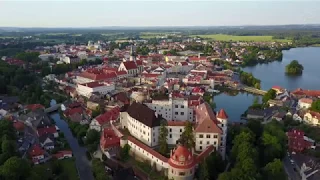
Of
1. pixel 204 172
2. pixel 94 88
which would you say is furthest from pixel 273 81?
pixel 204 172

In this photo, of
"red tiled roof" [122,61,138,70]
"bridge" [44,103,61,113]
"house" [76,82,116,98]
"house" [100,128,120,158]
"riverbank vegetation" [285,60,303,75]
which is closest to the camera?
"house" [100,128,120,158]

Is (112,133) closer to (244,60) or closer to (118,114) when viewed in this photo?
(118,114)

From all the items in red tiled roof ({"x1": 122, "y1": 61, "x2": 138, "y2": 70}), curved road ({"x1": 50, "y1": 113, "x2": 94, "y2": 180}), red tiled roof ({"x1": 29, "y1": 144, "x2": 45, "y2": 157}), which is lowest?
curved road ({"x1": 50, "y1": 113, "x2": 94, "y2": 180})

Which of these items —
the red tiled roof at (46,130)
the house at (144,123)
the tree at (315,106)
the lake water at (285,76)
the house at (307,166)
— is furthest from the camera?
the lake water at (285,76)

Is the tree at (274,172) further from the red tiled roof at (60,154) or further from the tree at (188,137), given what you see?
the red tiled roof at (60,154)

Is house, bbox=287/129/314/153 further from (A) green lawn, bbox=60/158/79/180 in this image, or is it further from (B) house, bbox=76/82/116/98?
(B) house, bbox=76/82/116/98

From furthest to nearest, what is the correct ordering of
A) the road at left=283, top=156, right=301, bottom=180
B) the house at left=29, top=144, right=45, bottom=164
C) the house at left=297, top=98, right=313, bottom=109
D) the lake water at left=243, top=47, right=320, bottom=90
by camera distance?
the lake water at left=243, top=47, right=320, bottom=90, the house at left=297, top=98, right=313, bottom=109, the house at left=29, top=144, right=45, bottom=164, the road at left=283, top=156, right=301, bottom=180

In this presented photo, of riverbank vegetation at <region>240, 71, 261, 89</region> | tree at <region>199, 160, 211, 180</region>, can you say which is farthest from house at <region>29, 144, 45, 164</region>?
riverbank vegetation at <region>240, 71, 261, 89</region>

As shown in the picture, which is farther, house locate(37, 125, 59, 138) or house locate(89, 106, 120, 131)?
house locate(89, 106, 120, 131)

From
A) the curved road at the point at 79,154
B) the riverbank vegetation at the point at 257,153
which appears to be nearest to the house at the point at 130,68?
the curved road at the point at 79,154
